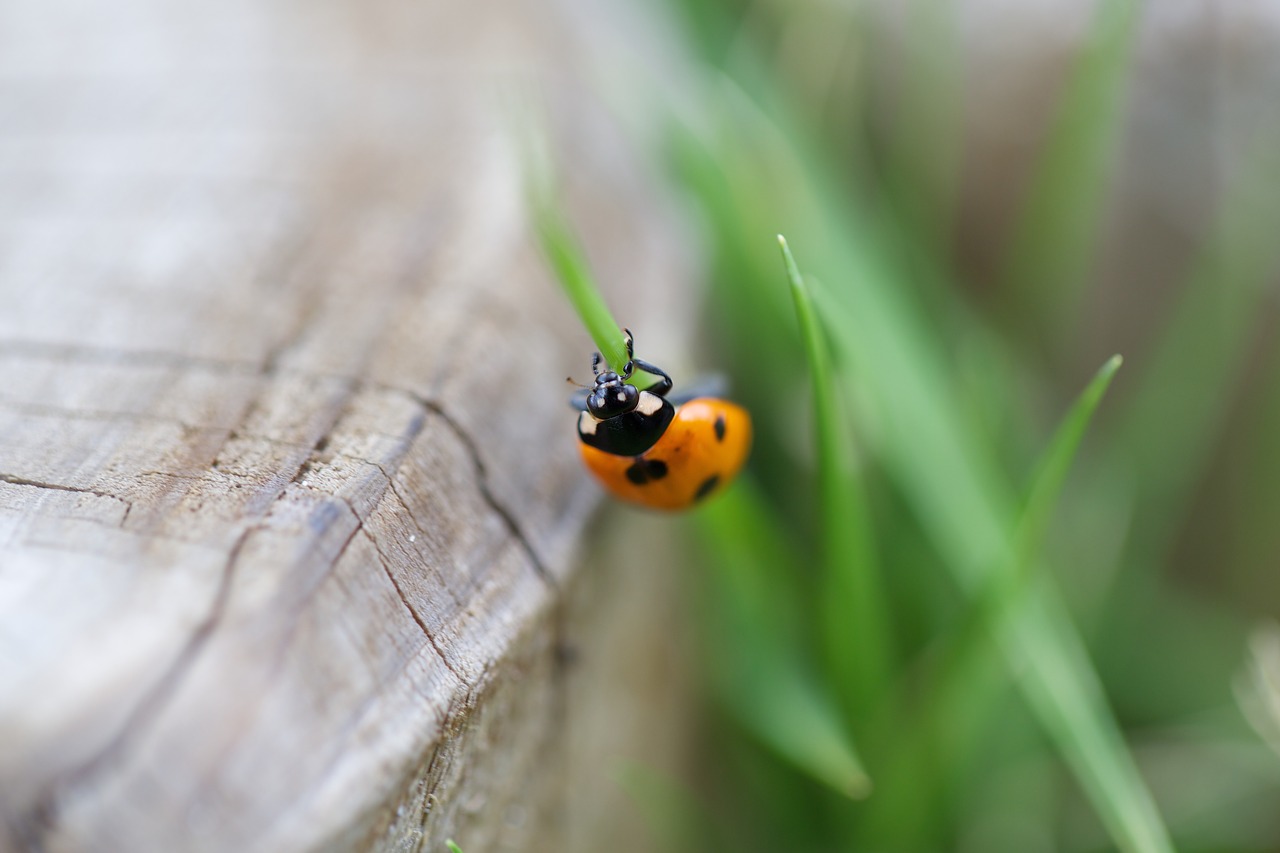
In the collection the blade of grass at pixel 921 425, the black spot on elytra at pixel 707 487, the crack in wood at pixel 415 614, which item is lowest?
the black spot on elytra at pixel 707 487

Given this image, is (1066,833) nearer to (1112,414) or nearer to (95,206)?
(1112,414)

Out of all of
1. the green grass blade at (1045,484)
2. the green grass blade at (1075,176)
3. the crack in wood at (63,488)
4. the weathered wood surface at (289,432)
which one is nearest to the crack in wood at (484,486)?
the weathered wood surface at (289,432)

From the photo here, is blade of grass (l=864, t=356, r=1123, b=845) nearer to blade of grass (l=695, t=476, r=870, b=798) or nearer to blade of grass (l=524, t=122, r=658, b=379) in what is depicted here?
blade of grass (l=695, t=476, r=870, b=798)

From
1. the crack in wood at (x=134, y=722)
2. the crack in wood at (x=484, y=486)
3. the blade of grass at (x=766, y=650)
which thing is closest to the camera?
the crack in wood at (x=134, y=722)

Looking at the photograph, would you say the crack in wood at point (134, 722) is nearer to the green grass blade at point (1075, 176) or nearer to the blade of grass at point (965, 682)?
the blade of grass at point (965, 682)

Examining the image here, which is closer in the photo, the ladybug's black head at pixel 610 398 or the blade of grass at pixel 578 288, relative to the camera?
the blade of grass at pixel 578 288

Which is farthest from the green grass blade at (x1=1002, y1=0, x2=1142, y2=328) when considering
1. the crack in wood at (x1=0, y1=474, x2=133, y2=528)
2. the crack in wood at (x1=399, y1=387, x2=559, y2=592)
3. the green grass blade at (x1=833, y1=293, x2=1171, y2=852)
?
the crack in wood at (x1=0, y1=474, x2=133, y2=528)

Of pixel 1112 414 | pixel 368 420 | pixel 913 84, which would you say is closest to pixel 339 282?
pixel 368 420
